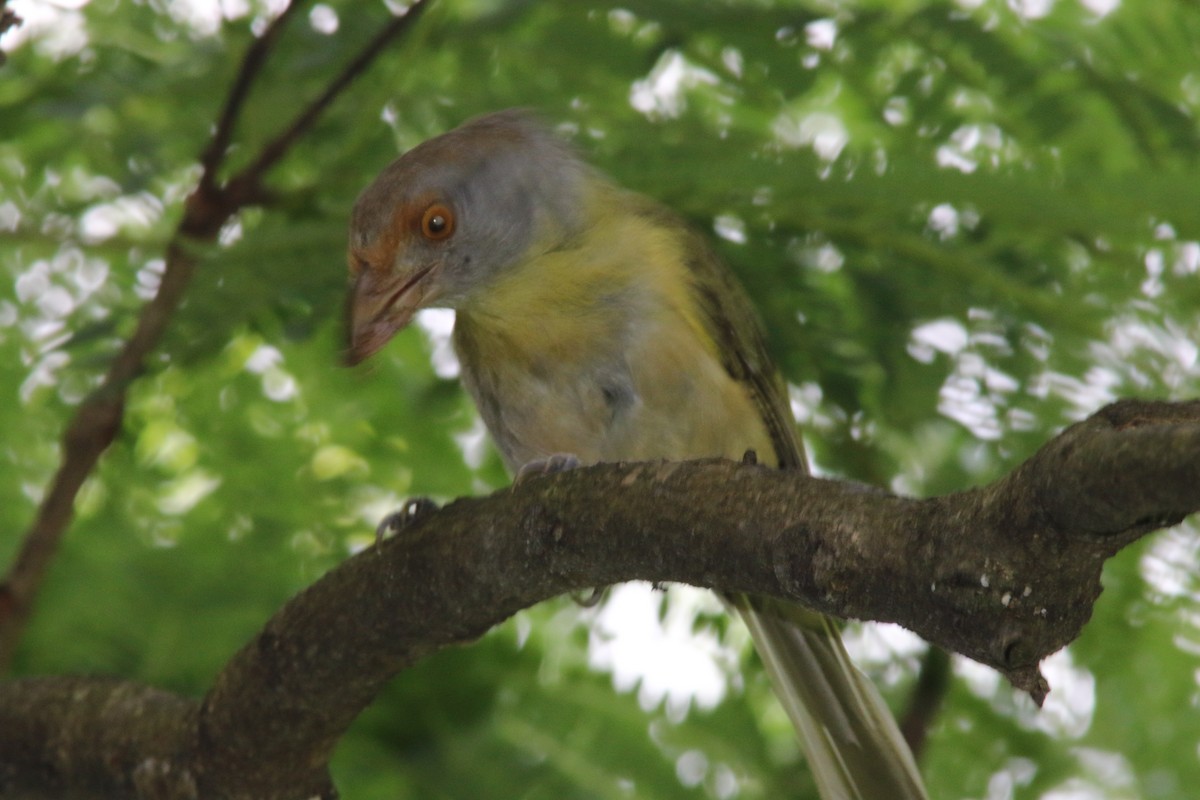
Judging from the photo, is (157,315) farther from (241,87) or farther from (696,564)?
(696,564)

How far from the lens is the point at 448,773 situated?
13.6 feet

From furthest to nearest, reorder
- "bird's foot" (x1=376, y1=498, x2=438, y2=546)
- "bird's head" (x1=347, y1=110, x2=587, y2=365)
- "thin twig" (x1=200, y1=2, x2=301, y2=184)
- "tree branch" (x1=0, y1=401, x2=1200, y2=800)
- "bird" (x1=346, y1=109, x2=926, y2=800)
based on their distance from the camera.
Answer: "bird" (x1=346, y1=109, x2=926, y2=800)
"bird's head" (x1=347, y1=110, x2=587, y2=365)
"thin twig" (x1=200, y1=2, x2=301, y2=184)
"bird's foot" (x1=376, y1=498, x2=438, y2=546)
"tree branch" (x1=0, y1=401, x2=1200, y2=800)

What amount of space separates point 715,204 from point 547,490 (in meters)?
1.23

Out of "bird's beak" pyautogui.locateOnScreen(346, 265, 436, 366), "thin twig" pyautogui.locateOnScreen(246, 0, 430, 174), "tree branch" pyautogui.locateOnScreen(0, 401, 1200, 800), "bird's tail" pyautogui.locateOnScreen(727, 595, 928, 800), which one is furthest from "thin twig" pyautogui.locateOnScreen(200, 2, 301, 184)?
"bird's tail" pyautogui.locateOnScreen(727, 595, 928, 800)

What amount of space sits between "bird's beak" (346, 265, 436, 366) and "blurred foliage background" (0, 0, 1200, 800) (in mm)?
109

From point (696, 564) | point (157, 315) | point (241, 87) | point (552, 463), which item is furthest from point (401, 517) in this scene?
point (241, 87)

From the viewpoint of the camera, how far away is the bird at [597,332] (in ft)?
13.9

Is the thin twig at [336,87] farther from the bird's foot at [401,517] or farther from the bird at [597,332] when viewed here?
the bird's foot at [401,517]

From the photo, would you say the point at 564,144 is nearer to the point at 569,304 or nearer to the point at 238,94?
the point at 569,304

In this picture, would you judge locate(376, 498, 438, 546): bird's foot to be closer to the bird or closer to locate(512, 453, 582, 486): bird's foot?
locate(512, 453, 582, 486): bird's foot

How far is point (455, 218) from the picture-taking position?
14.5ft

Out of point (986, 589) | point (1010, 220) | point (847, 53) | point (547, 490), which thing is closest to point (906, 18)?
point (847, 53)

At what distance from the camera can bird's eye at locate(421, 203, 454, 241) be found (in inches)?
169

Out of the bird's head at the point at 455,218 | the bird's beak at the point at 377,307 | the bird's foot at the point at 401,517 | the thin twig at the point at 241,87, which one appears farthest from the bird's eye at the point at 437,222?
the bird's foot at the point at 401,517
